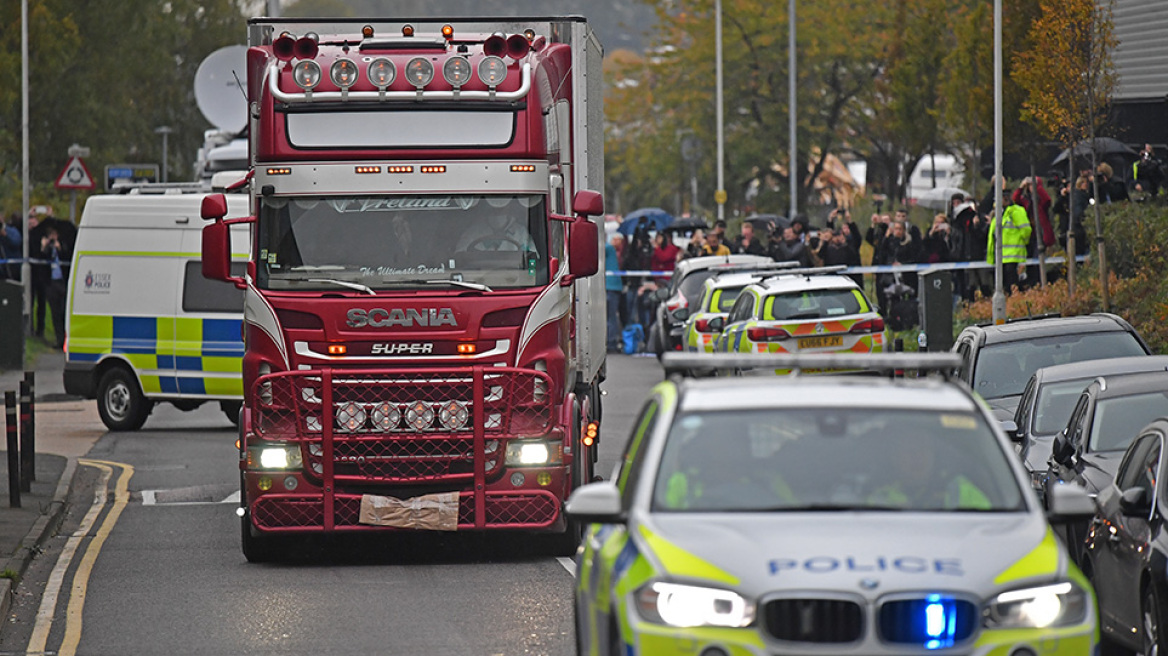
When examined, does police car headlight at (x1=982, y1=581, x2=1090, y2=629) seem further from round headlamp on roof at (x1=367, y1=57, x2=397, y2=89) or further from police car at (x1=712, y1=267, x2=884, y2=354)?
police car at (x1=712, y1=267, x2=884, y2=354)

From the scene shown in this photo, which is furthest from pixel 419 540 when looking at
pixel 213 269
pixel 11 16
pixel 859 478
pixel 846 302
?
pixel 11 16

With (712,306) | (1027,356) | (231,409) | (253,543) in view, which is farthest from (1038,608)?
(712,306)

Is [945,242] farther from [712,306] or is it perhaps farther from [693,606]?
[693,606]

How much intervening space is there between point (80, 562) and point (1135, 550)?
7.95m

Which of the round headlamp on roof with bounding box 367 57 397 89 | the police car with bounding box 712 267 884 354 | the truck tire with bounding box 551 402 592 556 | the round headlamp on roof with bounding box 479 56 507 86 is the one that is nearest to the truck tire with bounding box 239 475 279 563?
the truck tire with bounding box 551 402 592 556


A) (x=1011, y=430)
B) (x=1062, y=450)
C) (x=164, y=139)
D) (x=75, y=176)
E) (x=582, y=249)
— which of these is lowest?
(x=1011, y=430)

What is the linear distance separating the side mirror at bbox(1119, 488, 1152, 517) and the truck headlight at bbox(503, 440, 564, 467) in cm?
499

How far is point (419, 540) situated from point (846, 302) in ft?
35.2

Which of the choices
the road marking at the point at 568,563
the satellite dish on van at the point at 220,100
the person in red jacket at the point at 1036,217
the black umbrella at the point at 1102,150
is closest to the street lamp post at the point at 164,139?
the satellite dish on van at the point at 220,100

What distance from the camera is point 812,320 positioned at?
24.8 meters

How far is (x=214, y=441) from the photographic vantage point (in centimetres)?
2339

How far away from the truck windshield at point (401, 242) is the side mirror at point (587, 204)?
267 mm

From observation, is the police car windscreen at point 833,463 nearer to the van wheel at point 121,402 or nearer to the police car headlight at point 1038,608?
the police car headlight at point 1038,608

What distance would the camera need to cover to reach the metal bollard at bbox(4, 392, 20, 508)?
16.8 metres
